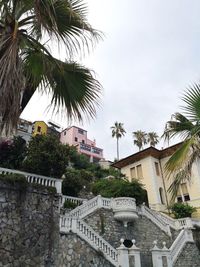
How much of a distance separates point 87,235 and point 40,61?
1134 cm

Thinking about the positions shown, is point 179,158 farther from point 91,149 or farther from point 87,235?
point 91,149

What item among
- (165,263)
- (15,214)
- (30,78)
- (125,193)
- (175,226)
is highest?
(125,193)

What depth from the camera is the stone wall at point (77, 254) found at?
484 inches

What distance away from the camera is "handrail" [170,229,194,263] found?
17.3 m

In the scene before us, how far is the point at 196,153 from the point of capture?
20.1ft

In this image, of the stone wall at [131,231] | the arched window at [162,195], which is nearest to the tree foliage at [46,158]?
the stone wall at [131,231]

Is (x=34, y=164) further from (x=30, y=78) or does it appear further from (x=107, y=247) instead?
(x=30, y=78)

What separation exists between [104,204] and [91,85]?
48.0ft

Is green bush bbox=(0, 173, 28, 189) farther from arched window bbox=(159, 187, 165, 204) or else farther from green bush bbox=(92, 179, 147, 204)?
arched window bbox=(159, 187, 165, 204)

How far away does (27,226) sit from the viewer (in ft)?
33.9

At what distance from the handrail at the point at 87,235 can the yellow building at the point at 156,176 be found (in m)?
15.4

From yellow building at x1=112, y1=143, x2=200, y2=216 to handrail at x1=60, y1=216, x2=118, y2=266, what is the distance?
15436mm

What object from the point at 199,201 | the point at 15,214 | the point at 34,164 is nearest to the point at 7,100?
the point at 15,214

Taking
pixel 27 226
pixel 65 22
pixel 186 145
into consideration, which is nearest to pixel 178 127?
pixel 186 145
